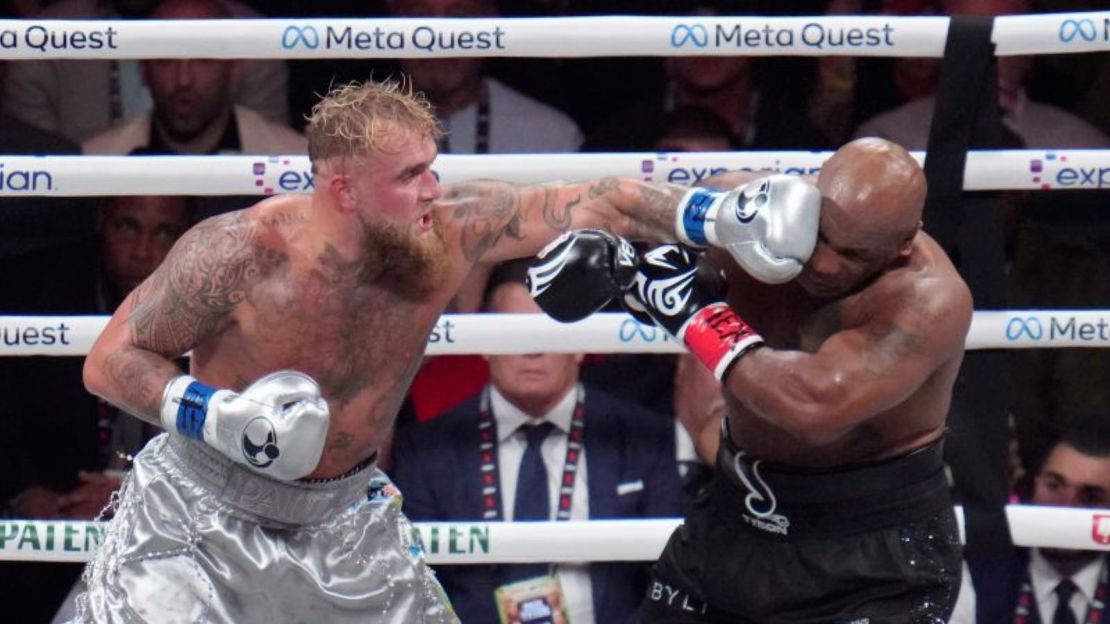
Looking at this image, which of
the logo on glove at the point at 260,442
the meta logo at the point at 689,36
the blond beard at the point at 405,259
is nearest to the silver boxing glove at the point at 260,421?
the logo on glove at the point at 260,442

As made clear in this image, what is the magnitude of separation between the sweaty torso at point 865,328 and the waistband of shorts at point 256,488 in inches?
27.6

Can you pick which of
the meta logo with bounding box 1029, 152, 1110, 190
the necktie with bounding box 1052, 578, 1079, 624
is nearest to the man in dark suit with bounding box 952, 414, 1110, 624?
the necktie with bounding box 1052, 578, 1079, 624

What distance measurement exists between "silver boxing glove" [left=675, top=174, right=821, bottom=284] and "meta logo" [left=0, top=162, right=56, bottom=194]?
1.45 metres

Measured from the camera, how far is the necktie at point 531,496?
3.82 m

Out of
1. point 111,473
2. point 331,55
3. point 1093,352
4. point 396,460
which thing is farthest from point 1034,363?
point 111,473

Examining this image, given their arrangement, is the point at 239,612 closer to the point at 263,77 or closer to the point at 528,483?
the point at 528,483

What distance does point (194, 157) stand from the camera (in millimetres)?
3645

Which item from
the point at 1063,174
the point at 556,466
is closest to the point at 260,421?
the point at 556,466

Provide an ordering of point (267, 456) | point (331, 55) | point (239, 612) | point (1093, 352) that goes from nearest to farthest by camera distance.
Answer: point (267, 456), point (239, 612), point (331, 55), point (1093, 352)

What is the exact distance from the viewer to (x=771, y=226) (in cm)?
279

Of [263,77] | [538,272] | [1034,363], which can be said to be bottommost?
[1034,363]

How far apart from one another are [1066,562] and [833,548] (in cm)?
108

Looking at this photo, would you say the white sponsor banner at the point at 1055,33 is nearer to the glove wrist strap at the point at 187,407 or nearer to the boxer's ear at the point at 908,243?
the boxer's ear at the point at 908,243

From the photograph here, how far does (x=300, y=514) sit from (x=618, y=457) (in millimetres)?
1067
